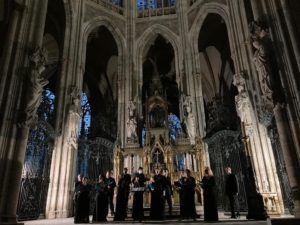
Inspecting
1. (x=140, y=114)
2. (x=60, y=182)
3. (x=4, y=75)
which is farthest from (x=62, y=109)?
(x=4, y=75)

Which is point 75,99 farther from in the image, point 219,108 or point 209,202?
point 209,202

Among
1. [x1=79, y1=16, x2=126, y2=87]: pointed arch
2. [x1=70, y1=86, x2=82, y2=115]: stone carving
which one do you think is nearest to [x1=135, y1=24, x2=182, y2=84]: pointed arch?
[x1=79, y1=16, x2=126, y2=87]: pointed arch

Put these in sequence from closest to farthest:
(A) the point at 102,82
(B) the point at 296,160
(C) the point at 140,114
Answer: (B) the point at 296,160, (C) the point at 140,114, (A) the point at 102,82

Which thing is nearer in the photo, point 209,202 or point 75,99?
point 209,202

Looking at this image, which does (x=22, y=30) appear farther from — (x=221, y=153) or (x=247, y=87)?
(x=221, y=153)

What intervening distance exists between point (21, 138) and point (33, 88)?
1.51 metres

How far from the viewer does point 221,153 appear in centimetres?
1428

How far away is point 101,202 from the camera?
28.4 feet

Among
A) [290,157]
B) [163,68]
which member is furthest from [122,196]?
[163,68]

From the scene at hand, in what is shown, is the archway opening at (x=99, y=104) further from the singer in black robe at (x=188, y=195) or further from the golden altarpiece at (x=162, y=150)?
the singer in black robe at (x=188, y=195)

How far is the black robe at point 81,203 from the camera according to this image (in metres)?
8.55

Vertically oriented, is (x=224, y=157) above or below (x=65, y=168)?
above

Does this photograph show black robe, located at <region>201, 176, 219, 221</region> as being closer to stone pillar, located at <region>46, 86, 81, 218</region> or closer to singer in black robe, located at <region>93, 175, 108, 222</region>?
singer in black robe, located at <region>93, 175, 108, 222</region>

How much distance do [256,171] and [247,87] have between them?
3.70 meters
